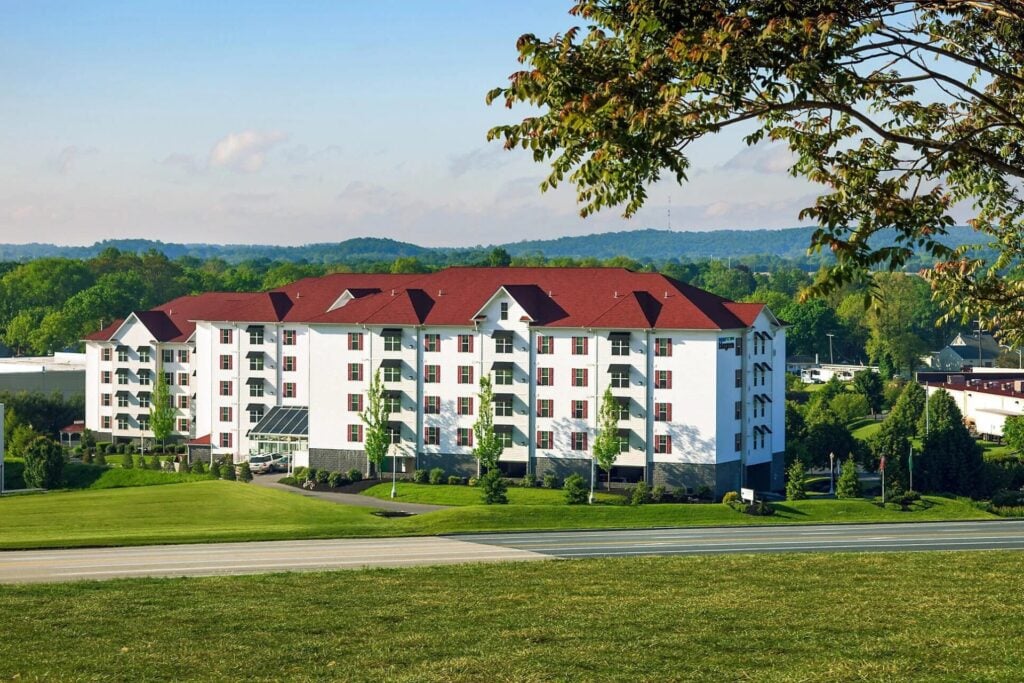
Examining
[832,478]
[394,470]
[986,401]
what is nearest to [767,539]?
[832,478]

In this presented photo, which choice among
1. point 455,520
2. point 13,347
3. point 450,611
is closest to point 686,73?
point 450,611

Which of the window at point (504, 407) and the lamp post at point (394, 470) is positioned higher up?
the window at point (504, 407)

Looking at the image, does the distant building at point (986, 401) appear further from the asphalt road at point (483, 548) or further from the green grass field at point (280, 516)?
the asphalt road at point (483, 548)

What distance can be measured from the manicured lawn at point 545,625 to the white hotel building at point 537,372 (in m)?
52.8

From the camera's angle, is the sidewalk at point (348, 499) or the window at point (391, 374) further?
the window at point (391, 374)

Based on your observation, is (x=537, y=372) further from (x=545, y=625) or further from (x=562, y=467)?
(x=545, y=625)

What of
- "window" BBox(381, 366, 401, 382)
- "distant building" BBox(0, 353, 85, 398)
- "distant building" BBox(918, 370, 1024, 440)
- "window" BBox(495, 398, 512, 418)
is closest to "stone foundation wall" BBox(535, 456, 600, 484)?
"window" BBox(495, 398, 512, 418)

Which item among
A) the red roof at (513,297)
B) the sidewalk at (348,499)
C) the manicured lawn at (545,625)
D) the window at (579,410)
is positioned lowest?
the sidewalk at (348,499)

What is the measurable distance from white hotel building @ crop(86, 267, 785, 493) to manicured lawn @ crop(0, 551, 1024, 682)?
52.8m

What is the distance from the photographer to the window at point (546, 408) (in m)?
93.9

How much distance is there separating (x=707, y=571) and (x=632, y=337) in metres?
55.9

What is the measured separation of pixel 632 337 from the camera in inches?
3610

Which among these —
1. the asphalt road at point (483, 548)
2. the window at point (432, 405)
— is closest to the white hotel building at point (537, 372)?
the window at point (432, 405)

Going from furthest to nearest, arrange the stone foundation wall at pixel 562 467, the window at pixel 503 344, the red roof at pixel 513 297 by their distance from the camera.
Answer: the window at pixel 503 344 < the stone foundation wall at pixel 562 467 < the red roof at pixel 513 297
